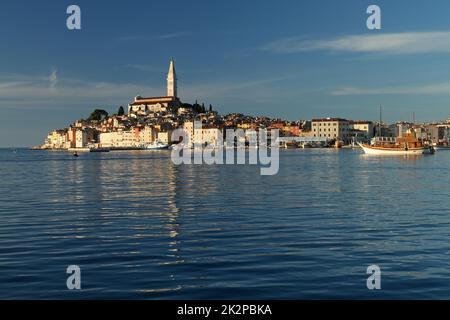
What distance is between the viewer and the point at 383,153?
103250 mm

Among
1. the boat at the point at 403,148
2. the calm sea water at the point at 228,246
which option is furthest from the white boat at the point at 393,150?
the calm sea water at the point at 228,246

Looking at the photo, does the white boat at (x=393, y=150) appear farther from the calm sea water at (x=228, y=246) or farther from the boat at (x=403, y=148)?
the calm sea water at (x=228, y=246)

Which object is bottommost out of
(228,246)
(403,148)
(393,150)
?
(228,246)

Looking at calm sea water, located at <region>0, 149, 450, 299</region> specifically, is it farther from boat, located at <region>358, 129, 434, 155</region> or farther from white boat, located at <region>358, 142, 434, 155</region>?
boat, located at <region>358, 129, 434, 155</region>

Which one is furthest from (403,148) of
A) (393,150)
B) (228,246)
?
(228,246)

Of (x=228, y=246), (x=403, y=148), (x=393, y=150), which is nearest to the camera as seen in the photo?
(x=228, y=246)

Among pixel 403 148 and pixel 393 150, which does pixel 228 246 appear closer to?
pixel 403 148

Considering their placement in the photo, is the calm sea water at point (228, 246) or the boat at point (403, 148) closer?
the calm sea water at point (228, 246)

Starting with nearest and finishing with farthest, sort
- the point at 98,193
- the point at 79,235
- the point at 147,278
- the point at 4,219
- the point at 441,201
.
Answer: the point at 147,278 < the point at 79,235 < the point at 4,219 < the point at 441,201 < the point at 98,193
